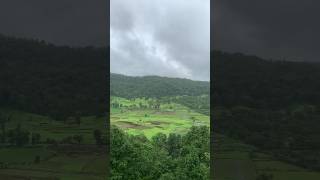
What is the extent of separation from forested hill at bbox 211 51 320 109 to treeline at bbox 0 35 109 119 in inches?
75.9

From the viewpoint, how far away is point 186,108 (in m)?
35.1

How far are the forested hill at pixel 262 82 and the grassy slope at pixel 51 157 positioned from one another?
6.91 feet

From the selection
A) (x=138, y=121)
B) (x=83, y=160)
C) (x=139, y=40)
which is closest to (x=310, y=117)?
(x=83, y=160)

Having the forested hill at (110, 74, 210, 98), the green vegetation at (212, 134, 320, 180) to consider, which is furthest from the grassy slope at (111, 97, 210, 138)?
the green vegetation at (212, 134, 320, 180)

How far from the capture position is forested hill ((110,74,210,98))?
3388 cm

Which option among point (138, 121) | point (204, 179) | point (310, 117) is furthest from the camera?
point (138, 121)

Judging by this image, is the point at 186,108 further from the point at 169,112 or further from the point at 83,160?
the point at 83,160

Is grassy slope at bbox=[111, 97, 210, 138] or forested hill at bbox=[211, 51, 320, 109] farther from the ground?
forested hill at bbox=[211, 51, 320, 109]

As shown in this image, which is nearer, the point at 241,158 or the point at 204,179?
the point at 241,158

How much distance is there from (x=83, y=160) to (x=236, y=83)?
2.78m

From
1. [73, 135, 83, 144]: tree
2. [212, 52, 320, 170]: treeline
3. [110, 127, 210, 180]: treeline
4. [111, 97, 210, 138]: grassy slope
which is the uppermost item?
[212, 52, 320, 170]: treeline

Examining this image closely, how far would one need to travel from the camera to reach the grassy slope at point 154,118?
31.9 meters

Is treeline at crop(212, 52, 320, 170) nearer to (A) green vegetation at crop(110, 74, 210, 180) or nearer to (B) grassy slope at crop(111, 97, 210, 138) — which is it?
(A) green vegetation at crop(110, 74, 210, 180)

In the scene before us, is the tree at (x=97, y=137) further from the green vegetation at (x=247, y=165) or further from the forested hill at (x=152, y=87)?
the forested hill at (x=152, y=87)
